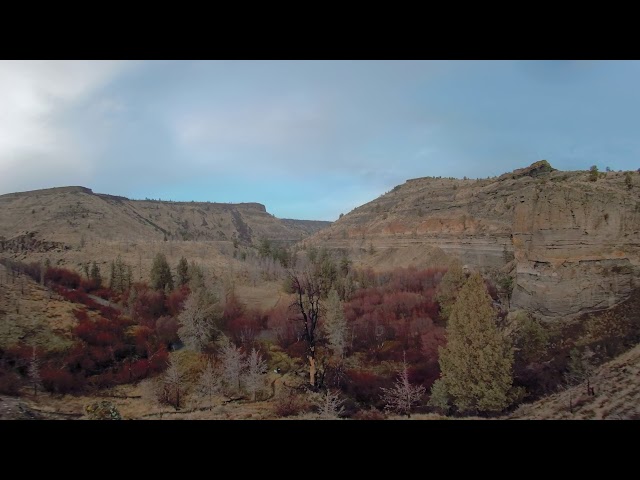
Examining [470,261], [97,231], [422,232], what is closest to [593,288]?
[470,261]

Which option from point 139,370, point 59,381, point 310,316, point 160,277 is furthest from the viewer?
point 160,277

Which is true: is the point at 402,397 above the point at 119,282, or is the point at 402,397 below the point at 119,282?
below

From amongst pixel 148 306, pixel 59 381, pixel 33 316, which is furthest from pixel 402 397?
pixel 148 306

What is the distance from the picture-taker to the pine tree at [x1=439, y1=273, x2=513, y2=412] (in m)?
12.1

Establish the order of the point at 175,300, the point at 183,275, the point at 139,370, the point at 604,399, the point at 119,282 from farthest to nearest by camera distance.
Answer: the point at 183,275 < the point at 119,282 < the point at 175,300 < the point at 139,370 < the point at 604,399

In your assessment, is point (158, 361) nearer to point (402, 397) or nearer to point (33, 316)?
point (33, 316)

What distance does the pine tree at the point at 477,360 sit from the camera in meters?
12.1

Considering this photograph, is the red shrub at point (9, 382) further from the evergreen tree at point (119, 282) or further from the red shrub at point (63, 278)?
the red shrub at point (63, 278)

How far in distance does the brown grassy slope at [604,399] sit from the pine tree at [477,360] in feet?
3.17

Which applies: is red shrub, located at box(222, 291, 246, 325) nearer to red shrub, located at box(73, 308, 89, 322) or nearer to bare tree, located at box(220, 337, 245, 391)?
red shrub, located at box(73, 308, 89, 322)

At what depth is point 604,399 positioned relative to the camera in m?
9.59

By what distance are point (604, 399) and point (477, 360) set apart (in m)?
3.61
